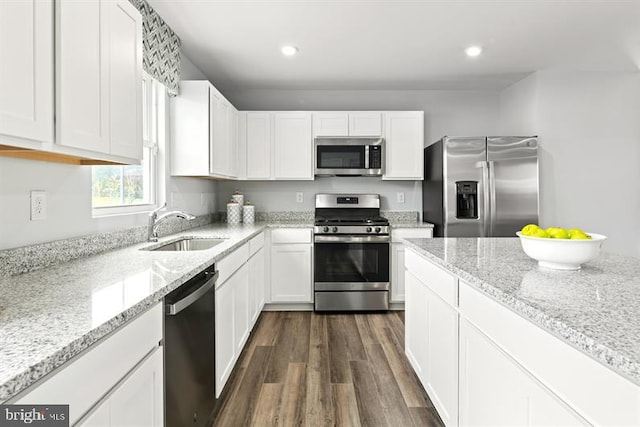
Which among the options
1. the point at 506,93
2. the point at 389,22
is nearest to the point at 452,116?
the point at 506,93

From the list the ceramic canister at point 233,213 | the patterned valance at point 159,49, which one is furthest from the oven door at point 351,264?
the patterned valance at point 159,49

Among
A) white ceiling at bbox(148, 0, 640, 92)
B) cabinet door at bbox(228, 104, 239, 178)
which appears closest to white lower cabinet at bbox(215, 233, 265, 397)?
cabinet door at bbox(228, 104, 239, 178)

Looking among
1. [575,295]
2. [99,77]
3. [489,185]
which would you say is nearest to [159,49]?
[99,77]

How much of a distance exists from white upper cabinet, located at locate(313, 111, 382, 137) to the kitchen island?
7.51 feet

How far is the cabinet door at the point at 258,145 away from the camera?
3980 mm

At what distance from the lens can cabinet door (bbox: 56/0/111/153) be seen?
1.21 metres

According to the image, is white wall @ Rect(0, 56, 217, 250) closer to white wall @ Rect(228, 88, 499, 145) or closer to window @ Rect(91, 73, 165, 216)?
window @ Rect(91, 73, 165, 216)

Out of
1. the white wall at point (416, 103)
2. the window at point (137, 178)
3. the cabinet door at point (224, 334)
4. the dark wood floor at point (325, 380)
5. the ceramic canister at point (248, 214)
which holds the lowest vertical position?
the dark wood floor at point (325, 380)

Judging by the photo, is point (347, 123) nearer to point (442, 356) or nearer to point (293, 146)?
point (293, 146)

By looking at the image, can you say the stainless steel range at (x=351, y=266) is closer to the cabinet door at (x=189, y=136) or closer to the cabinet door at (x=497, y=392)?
the cabinet door at (x=189, y=136)

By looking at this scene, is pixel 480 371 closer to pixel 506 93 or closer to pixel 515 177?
pixel 515 177

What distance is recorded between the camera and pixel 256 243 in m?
3.23

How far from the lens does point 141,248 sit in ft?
6.89

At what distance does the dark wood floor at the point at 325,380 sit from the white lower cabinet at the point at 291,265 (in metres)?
0.42
